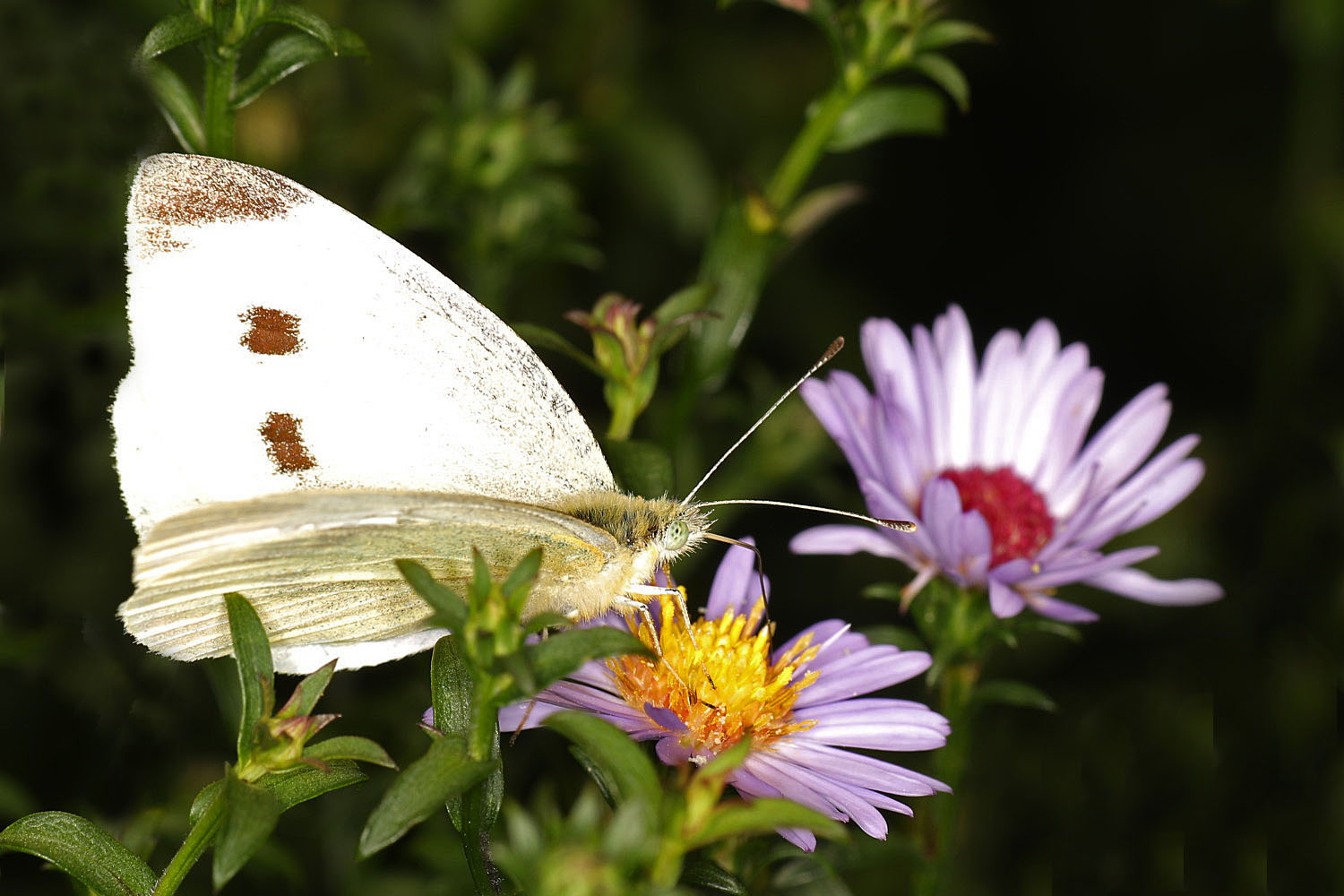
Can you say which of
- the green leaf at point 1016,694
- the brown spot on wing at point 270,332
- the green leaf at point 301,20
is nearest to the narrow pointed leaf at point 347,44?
the green leaf at point 301,20

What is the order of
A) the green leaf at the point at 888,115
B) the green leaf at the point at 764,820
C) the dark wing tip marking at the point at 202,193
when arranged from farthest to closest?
1. the green leaf at the point at 888,115
2. the dark wing tip marking at the point at 202,193
3. the green leaf at the point at 764,820

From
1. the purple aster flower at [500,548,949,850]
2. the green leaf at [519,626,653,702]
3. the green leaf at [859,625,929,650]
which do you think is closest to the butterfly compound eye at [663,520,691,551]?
the purple aster flower at [500,548,949,850]

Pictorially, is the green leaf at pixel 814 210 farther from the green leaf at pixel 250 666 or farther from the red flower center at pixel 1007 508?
the green leaf at pixel 250 666

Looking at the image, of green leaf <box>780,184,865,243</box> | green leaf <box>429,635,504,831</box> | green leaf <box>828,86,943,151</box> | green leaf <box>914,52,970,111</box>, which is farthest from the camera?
green leaf <box>780,184,865,243</box>

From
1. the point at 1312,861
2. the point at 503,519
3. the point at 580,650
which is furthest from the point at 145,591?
the point at 1312,861

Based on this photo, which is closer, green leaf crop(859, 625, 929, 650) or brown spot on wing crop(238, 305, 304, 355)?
brown spot on wing crop(238, 305, 304, 355)

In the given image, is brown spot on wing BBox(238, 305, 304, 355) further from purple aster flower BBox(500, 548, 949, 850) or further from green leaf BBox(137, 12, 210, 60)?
purple aster flower BBox(500, 548, 949, 850)
